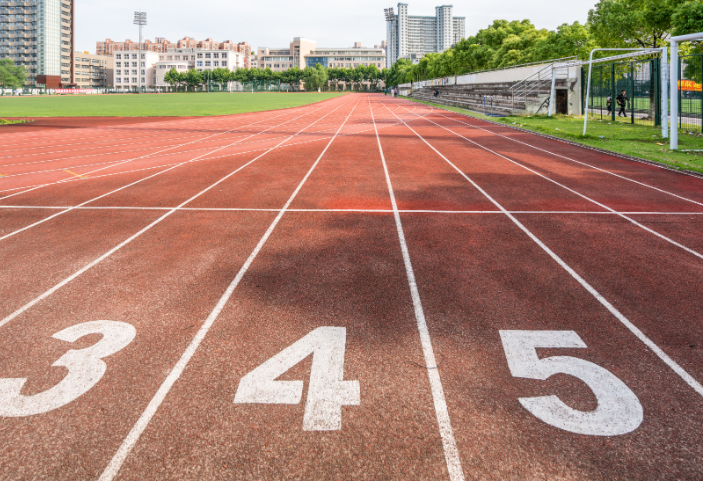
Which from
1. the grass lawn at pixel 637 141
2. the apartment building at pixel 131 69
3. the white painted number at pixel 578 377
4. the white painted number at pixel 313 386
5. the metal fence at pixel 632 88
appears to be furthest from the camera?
the apartment building at pixel 131 69

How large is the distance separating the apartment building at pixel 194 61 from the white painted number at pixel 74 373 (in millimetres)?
172611

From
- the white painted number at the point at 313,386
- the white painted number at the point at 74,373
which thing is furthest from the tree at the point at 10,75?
the white painted number at the point at 313,386

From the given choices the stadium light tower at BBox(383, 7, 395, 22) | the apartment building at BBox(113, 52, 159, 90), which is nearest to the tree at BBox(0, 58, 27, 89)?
the apartment building at BBox(113, 52, 159, 90)

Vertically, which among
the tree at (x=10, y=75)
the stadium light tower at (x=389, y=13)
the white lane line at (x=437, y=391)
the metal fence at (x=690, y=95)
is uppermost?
the stadium light tower at (x=389, y=13)

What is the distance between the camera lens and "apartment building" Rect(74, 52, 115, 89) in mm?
159250

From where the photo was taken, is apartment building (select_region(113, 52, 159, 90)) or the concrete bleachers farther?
apartment building (select_region(113, 52, 159, 90))

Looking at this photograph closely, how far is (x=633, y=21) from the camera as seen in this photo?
2481 centimetres

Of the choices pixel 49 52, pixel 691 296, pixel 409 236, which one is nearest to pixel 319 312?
pixel 409 236

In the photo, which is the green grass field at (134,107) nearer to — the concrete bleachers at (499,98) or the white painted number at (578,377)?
the concrete bleachers at (499,98)

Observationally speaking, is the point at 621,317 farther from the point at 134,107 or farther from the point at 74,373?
the point at 134,107

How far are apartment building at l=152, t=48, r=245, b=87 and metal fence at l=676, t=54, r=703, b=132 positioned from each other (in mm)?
160004

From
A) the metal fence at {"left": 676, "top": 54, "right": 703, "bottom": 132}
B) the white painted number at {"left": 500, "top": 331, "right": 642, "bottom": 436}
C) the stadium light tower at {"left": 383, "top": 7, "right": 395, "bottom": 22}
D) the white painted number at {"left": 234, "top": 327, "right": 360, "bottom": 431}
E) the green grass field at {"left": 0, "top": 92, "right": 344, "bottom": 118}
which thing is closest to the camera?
the white painted number at {"left": 500, "top": 331, "right": 642, "bottom": 436}

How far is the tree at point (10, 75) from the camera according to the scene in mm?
108812

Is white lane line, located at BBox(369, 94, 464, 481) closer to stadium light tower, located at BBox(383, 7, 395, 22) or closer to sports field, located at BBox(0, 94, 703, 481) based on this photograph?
sports field, located at BBox(0, 94, 703, 481)
